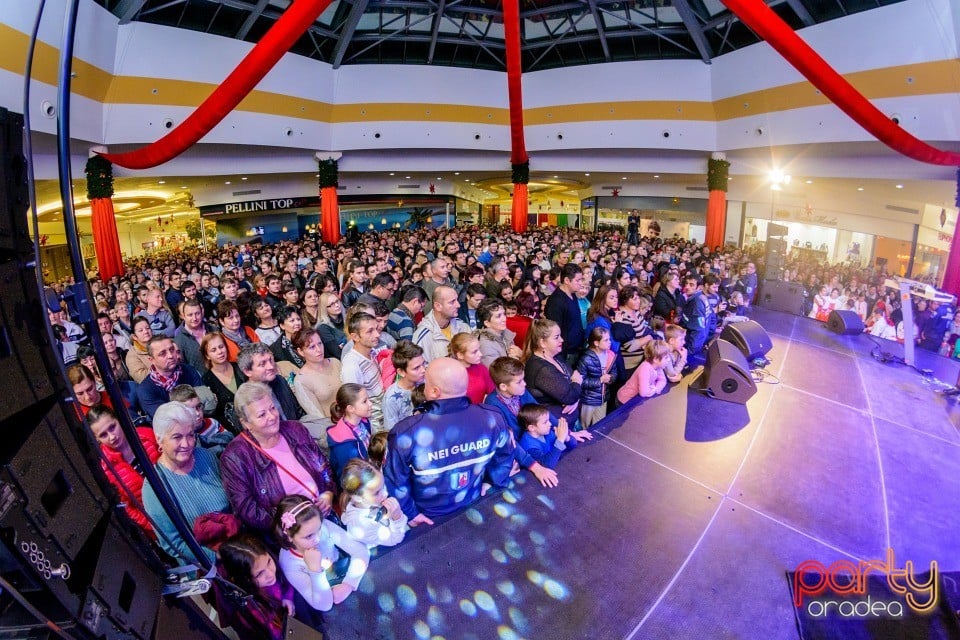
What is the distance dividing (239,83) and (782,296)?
8384 millimetres

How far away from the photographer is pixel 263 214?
15.1 metres

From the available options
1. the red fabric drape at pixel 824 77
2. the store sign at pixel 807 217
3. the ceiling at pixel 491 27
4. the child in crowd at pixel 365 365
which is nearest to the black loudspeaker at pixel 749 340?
the child in crowd at pixel 365 365

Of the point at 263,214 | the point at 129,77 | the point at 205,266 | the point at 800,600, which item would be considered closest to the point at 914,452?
the point at 800,600

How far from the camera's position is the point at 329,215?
12.5 meters

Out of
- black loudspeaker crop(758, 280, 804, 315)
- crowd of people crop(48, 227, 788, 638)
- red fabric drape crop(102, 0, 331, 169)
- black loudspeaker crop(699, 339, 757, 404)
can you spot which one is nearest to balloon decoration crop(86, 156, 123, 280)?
red fabric drape crop(102, 0, 331, 169)

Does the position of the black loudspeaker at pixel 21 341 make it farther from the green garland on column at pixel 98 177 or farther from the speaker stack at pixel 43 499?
the green garland on column at pixel 98 177

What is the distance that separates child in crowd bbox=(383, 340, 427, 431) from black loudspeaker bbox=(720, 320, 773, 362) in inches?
103

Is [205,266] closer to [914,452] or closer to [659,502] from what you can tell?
[659,502]

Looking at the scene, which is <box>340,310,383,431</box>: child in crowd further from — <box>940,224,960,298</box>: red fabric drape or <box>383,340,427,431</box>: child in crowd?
<box>940,224,960,298</box>: red fabric drape

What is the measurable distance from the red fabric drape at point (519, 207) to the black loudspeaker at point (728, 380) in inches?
439

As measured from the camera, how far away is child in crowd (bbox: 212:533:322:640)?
4.27ft

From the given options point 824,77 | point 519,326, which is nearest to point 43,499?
point 519,326

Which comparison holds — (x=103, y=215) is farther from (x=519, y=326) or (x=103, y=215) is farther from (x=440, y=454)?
(x=440, y=454)

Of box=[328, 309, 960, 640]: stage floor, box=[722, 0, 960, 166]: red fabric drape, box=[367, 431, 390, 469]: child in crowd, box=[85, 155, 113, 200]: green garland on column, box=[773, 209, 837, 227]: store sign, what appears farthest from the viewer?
box=[773, 209, 837, 227]: store sign
